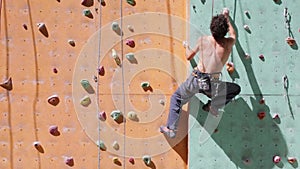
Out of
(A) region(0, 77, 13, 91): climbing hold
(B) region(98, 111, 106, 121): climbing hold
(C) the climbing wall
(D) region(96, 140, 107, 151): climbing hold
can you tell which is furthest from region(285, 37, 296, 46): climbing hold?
(A) region(0, 77, 13, 91): climbing hold

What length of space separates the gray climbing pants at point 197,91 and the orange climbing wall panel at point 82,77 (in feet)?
0.62

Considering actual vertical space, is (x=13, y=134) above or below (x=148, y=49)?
below

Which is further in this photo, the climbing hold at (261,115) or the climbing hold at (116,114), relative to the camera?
the climbing hold at (116,114)

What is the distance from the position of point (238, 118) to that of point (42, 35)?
5.49 feet

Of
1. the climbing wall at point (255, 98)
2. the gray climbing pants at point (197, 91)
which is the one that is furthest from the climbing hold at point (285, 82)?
the gray climbing pants at point (197, 91)

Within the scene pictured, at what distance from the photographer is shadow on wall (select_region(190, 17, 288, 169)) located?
12.7ft

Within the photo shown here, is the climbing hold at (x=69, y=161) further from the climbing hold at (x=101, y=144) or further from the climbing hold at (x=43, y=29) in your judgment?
the climbing hold at (x=43, y=29)

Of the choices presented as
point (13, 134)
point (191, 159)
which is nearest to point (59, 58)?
point (13, 134)

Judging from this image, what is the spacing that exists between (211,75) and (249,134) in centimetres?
62

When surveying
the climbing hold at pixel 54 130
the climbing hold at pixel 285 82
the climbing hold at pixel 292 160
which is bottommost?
the climbing hold at pixel 292 160

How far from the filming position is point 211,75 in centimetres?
361

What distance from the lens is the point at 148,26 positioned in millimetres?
3979

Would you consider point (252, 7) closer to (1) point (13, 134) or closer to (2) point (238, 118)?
(2) point (238, 118)

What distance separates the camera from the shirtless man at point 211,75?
138 inches
